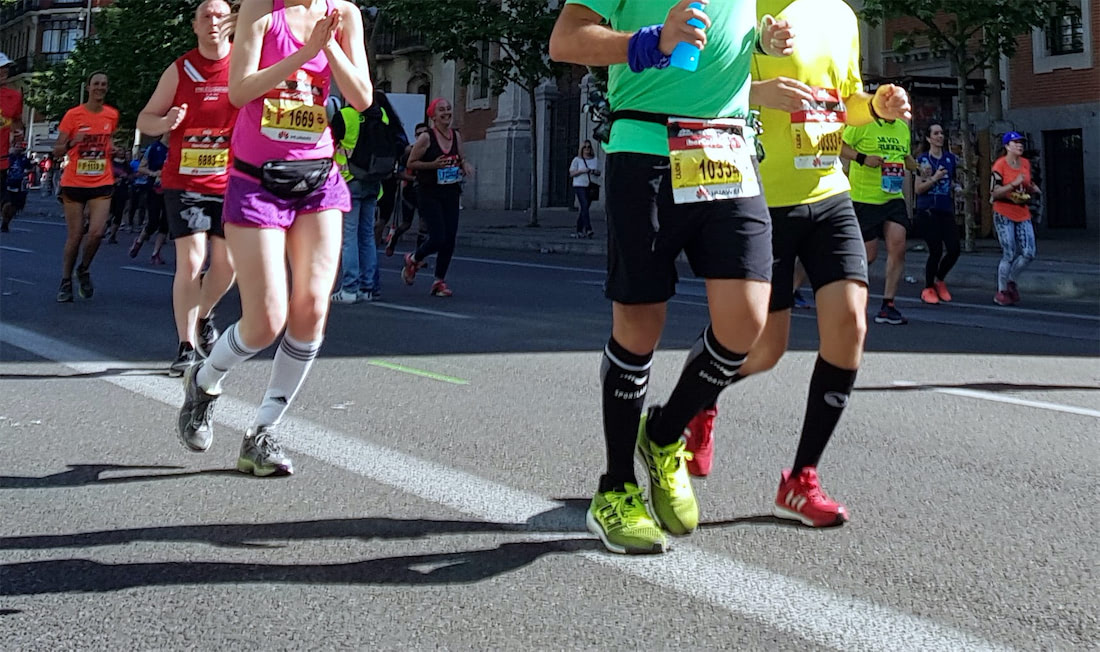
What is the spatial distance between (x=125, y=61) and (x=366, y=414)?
43.9 metres

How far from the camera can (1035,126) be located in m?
29.4

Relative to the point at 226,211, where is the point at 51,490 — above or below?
below

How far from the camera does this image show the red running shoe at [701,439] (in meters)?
4.47

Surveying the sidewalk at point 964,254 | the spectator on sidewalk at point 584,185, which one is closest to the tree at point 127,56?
the sidewalk at point 964,254

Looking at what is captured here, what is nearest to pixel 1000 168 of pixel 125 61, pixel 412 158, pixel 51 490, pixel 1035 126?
pixel 412 158

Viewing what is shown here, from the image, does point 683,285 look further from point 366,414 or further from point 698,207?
point 698,207

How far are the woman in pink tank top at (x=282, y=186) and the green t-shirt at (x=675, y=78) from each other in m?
1.13

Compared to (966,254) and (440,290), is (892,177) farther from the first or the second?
(966,254)

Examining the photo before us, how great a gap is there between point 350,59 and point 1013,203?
32.7 feet

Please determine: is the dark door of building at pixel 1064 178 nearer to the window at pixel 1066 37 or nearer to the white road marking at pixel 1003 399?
the window at pixel 1066 37

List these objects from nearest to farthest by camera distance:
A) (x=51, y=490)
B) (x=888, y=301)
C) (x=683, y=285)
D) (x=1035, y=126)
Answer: (x=51, y=490) → (x=888, y=301) → (x=683, y=285) → (x=1035, y=126)

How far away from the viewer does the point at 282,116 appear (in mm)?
4574

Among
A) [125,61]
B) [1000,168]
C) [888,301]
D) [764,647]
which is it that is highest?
[125,61]

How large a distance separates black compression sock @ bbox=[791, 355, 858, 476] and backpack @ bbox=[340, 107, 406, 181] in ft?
27.0
